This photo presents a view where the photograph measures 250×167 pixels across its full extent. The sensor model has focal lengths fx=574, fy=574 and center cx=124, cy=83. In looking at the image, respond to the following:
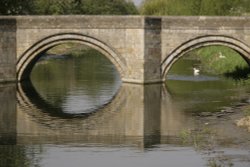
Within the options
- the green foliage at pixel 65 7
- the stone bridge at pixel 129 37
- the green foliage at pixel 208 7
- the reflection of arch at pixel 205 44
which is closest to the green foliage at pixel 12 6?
the green foliage at pixel 65 7

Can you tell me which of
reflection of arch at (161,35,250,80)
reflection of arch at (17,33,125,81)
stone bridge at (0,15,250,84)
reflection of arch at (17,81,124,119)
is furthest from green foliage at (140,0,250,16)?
reflection of arch at (17,81,124,119)

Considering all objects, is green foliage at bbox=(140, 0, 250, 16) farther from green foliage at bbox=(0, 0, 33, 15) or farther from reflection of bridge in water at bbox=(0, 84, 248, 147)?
reflection of bridge in water at bbox=(0, 84, 248, 147)

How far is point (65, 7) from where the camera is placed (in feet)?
239

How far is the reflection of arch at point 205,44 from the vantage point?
34312mm

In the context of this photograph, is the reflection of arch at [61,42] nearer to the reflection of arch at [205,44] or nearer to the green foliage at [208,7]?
the reflection of arch at [205,44]

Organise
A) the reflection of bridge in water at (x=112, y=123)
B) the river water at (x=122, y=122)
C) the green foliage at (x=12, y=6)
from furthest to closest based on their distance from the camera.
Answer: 1. the green foliage at (x=12, y=6)
2. the reflection of bridge in water at (x=112, y=123)
3. the river water at (x=122, y=122)

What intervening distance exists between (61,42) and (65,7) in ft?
124

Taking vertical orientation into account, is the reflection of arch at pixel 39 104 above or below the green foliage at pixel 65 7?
below

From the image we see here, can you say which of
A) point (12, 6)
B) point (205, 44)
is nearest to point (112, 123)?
point (205, 44)

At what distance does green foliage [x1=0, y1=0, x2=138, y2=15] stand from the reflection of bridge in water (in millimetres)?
17212

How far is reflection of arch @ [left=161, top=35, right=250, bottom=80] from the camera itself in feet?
113

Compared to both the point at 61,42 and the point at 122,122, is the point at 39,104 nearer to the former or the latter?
the point at 61,42

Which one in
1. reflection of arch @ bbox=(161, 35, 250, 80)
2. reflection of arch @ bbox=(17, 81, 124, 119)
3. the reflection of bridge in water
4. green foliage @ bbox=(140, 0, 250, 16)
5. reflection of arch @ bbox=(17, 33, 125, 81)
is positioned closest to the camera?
the reflection of bridge in water

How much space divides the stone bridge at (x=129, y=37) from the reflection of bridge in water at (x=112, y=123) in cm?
366
